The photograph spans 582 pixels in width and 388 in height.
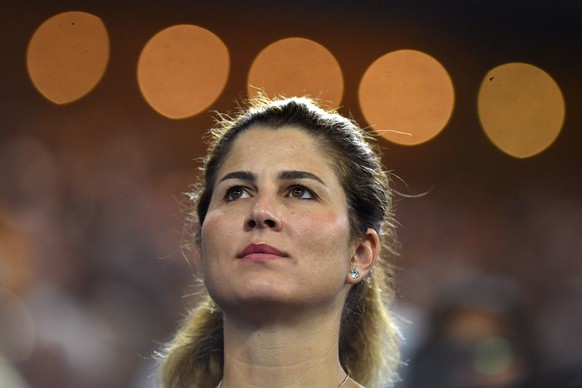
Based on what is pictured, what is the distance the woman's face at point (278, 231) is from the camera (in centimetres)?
163

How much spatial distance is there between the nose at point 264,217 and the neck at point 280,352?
0.18 metres

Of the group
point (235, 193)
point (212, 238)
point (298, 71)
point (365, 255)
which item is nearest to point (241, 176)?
point (235, 193)

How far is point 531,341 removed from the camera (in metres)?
3.92

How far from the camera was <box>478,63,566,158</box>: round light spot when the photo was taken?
11.9ft

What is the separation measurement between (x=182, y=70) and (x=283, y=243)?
7.81 feet

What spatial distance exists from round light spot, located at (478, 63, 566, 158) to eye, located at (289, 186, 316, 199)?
6.54 feet

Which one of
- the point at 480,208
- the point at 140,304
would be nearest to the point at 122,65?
the point at 140,304

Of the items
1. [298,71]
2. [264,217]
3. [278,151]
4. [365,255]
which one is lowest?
[365,255]

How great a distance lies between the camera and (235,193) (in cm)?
180

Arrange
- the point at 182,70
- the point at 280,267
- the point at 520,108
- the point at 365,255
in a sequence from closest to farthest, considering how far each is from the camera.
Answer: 1. the point at 280,267
2. the point at 365,255
3. the point at 520,108
4. the point at 182,70

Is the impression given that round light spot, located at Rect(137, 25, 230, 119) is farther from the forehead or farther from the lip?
the lip

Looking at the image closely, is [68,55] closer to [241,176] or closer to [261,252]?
[241,176]

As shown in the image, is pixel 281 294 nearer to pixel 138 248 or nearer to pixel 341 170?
pixel 341 170

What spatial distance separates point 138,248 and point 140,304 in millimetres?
262
